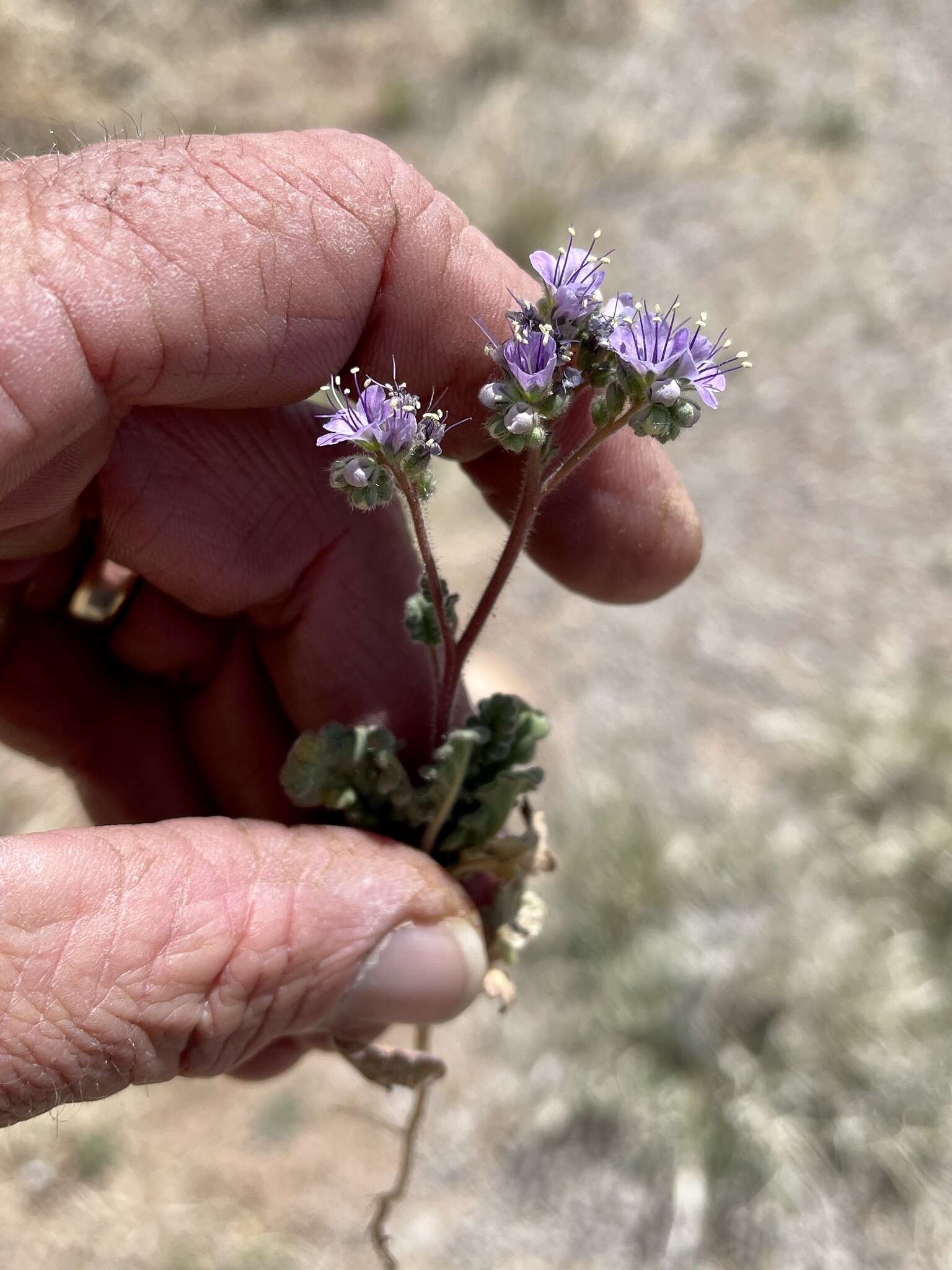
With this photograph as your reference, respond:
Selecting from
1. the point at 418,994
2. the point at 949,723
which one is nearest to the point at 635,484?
the point at 418,994

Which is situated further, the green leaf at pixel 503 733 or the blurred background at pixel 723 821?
the blurred background at pixel 723 821

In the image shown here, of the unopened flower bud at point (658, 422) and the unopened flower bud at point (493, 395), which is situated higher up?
the unopened flower bud at point (658, 422)

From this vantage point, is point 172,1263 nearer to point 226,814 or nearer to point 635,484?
point 226,814

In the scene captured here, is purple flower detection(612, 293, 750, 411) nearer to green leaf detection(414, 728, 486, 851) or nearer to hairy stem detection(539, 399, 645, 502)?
hairy stem detection(539, 399, 645, 502)

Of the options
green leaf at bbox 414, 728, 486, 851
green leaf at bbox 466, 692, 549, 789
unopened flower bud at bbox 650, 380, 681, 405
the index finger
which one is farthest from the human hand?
unopened flower bud at bbox 650, 380, 681, 405

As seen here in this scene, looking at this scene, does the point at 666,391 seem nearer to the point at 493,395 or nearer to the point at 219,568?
the point at 493,395

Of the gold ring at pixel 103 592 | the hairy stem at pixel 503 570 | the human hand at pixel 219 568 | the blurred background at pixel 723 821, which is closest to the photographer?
the human hand at pixel 219 568

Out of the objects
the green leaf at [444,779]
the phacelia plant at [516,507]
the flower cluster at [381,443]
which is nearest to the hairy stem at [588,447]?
the phacelia plant at [516,507]

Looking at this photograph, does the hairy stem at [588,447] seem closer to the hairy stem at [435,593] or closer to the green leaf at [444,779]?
the hairy stem at [435,593]
